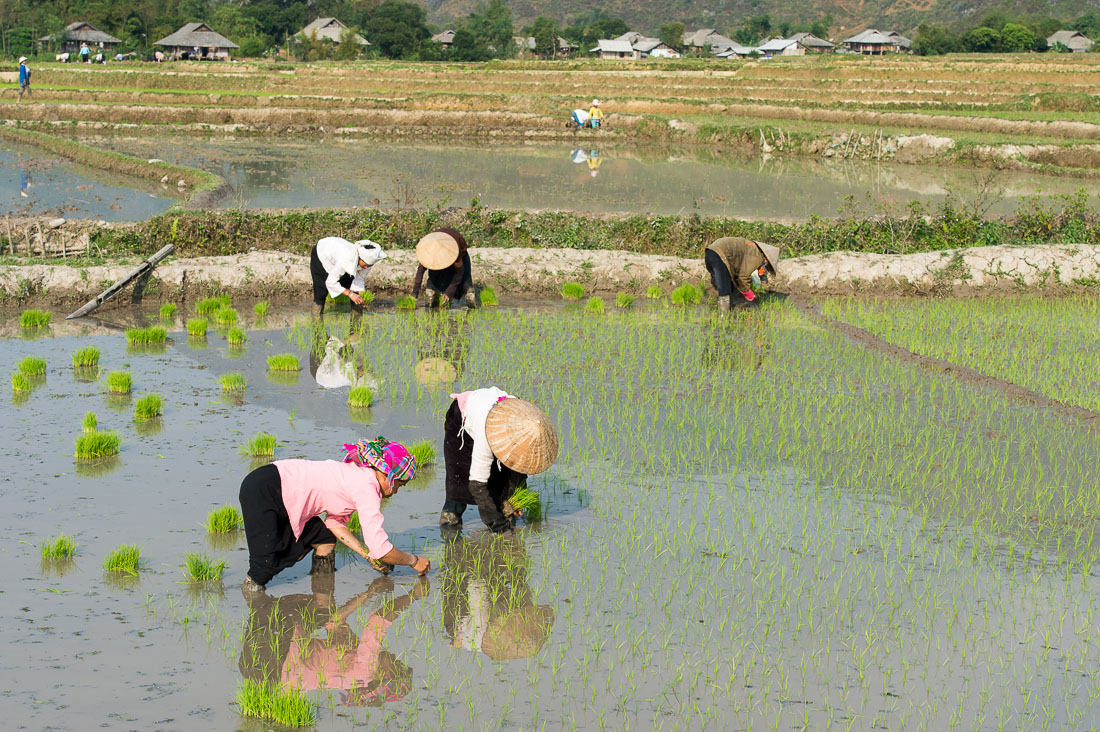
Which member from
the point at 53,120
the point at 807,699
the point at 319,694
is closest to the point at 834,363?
the point at 807,699

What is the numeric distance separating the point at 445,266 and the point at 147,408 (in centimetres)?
305

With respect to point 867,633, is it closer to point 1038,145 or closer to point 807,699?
point 807,699

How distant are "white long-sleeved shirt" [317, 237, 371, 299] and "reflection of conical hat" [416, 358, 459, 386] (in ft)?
3.75

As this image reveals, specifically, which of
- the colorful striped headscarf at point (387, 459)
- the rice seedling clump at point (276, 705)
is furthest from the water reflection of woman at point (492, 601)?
the rice seedling clump at point (276, 705)

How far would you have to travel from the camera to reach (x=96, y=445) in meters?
5.81

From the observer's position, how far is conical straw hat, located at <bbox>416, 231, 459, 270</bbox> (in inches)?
346

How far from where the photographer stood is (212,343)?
859 centimetres

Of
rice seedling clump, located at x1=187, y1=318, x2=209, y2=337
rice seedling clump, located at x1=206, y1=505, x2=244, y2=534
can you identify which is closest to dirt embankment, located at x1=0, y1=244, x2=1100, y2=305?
rice seedling clump, located at x1=187, y1=318, x2=209, y2=337

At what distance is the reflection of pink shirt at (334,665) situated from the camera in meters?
3.77

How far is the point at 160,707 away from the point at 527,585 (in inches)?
62.9

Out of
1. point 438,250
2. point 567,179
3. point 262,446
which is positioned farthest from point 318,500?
point 567,179

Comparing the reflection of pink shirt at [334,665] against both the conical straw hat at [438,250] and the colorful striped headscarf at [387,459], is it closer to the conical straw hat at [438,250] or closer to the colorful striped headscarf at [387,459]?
the colorful striped headscarf at [387,459]

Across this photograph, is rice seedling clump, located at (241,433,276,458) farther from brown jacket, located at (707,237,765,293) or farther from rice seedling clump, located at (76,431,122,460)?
brown jacket, located at (707,237,765,293)

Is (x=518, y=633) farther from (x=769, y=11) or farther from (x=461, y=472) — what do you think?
(x=769, y=11)
